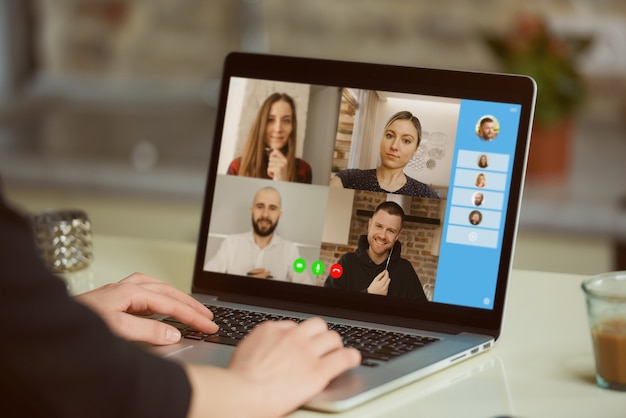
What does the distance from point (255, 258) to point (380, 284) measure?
0.15m

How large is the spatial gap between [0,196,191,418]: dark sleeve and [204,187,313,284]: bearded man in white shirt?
0.43m

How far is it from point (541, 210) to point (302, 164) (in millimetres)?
1273

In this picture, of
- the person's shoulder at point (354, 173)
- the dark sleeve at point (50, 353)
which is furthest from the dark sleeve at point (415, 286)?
the dark sleeve at point (50, 353)

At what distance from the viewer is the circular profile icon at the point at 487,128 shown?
1.03 metres

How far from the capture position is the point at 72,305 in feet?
2.15

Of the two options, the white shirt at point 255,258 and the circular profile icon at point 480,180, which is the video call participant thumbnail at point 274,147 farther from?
the circular profile icon at point 480,180

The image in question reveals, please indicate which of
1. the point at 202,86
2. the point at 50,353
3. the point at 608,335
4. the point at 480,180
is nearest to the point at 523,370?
the point at 608,335

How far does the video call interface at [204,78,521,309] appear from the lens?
3.38 ft

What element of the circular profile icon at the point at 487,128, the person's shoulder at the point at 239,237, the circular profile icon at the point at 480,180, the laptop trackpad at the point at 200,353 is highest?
the circular profile icon at the point at 487,128

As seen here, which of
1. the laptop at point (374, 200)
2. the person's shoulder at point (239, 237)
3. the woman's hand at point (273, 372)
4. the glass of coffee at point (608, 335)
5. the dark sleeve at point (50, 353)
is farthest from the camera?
the person's shoulder at point (239, 237)

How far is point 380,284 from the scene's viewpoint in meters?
1.05

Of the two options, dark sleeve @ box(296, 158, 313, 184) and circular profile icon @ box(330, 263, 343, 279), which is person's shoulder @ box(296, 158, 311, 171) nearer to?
dark sleeve @ box(296, 158, 313, 184)

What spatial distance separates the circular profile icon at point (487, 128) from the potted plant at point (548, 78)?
1.33 metres

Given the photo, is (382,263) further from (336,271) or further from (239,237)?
(239,237)
